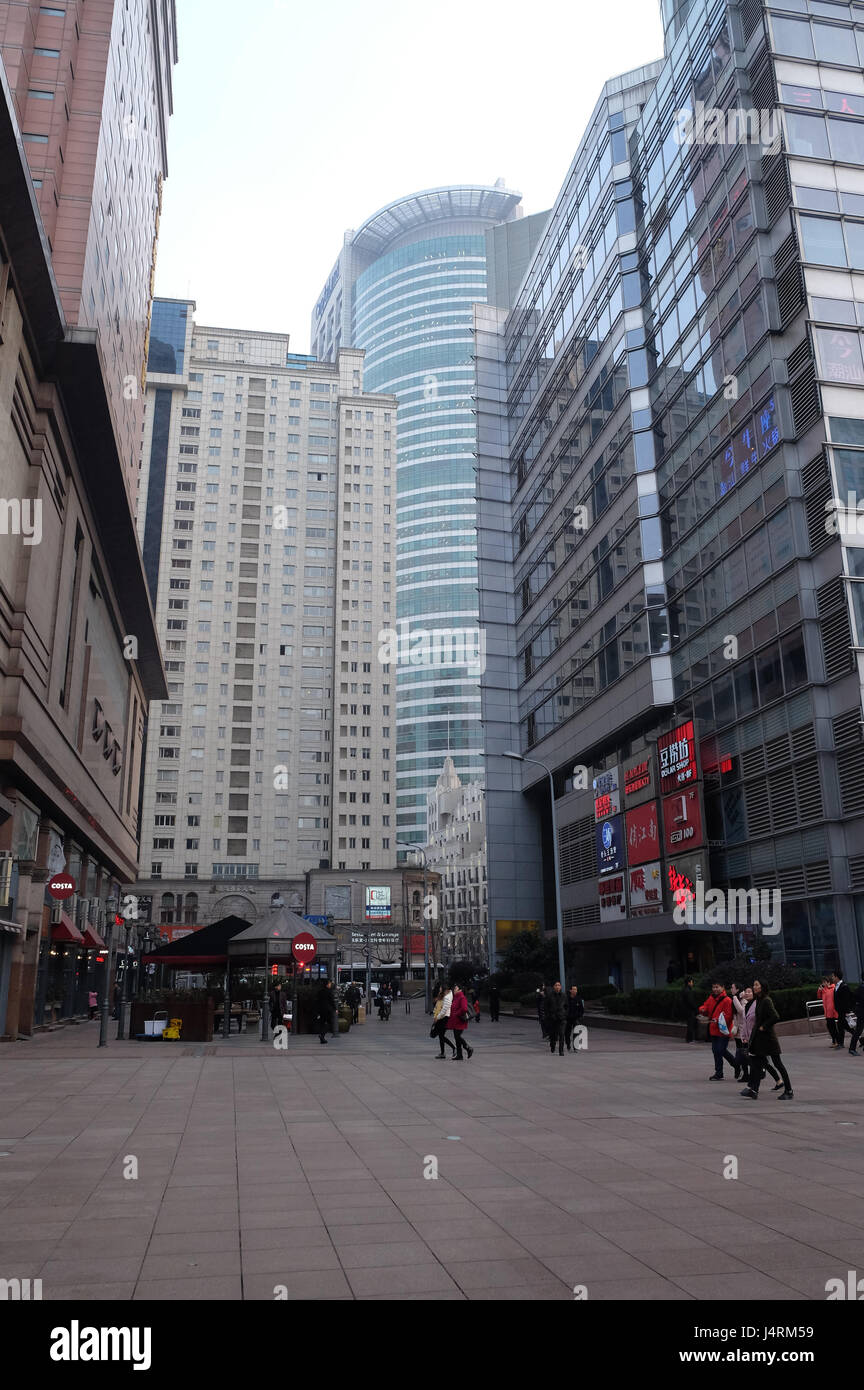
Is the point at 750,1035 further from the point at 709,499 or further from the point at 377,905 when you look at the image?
the point at 377,905

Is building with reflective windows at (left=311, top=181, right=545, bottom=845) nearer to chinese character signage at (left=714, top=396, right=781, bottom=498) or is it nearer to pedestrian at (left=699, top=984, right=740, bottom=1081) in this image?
chinese character signage at (left=714, top=396, right=781, bottom=498)

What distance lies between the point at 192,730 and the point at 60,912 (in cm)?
7361

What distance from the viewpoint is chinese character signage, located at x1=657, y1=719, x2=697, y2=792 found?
41.7 meters

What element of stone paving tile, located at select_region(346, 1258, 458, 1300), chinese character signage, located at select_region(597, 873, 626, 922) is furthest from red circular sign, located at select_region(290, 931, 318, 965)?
chinese character signage, located at select_region(597, 873, 626, 922)

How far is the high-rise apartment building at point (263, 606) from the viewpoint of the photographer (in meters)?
107

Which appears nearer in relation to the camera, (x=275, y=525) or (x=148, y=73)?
(x=148, y=73)

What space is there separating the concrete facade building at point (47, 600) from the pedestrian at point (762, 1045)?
20.0 meters

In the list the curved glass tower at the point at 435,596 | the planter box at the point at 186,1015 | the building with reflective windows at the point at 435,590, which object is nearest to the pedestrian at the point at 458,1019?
the planter box at the point at 186,1015

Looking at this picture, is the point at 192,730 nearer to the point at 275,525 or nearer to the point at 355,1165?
the point at 275,525

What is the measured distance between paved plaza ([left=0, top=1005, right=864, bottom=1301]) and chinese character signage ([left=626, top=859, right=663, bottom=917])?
85.7 feet

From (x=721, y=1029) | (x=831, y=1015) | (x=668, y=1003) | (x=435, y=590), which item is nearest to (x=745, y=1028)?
(x=721, y=1029)

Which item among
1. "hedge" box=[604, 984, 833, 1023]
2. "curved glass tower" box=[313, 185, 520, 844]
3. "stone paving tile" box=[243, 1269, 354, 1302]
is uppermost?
"curved glass tower" box=[313, 185, 520, 844]

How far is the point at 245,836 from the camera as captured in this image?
4188 inches
